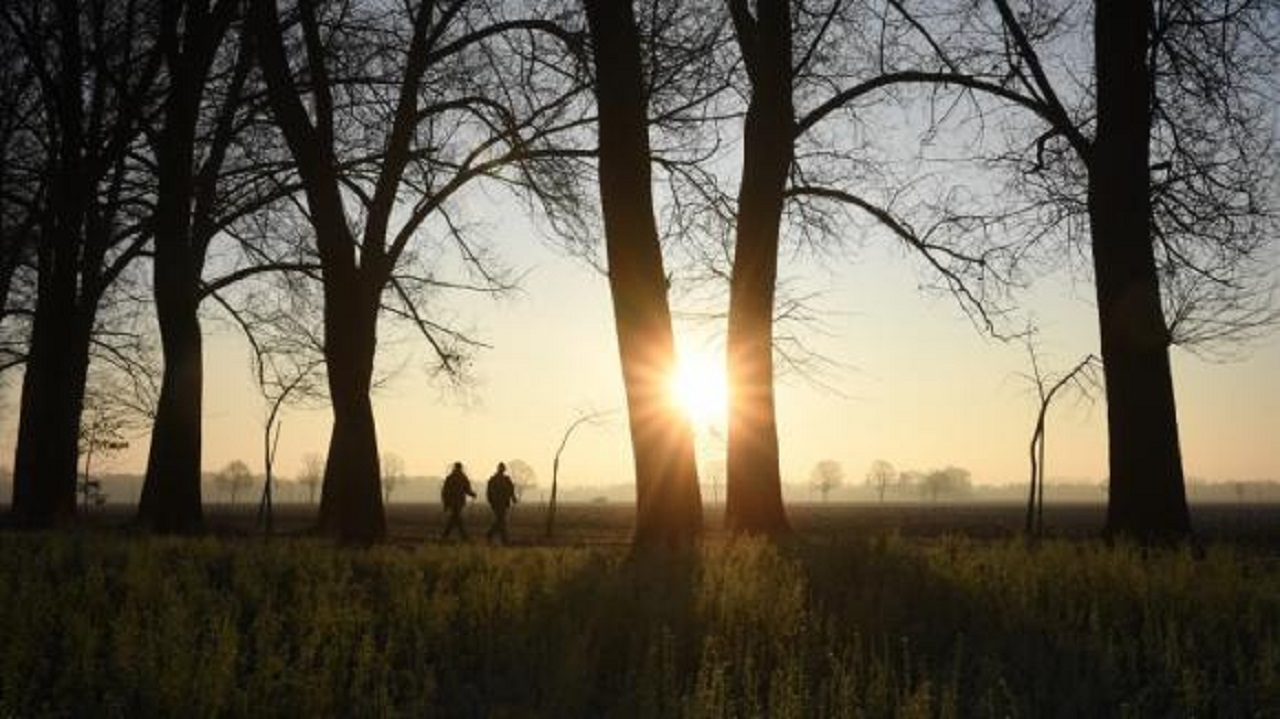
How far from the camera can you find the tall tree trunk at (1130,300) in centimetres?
1330

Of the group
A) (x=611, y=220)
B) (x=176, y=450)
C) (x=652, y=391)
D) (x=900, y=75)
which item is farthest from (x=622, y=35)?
(x=176, y=450)

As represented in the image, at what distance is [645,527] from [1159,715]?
6.20 m

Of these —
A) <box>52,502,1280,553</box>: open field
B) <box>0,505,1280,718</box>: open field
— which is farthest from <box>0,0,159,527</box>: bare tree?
<box>0,505,1280,718</box>: open field

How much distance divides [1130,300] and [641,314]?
5.89 meters

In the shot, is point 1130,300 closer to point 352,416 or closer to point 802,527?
point 352,416

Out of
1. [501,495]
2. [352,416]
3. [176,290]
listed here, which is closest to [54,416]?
[176,290]

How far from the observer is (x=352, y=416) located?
1588cm

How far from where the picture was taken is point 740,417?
621 inches

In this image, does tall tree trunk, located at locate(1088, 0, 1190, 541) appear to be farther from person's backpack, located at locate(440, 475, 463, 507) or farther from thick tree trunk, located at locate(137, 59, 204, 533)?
person's backpack, located at locate(440, 475, 463, 507)

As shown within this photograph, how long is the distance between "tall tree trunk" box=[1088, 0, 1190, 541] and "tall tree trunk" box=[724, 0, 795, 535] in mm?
3998

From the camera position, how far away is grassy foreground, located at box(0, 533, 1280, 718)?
16.5 feet

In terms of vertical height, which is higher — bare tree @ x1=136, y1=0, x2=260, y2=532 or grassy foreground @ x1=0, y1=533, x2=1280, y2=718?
bare tree @ x1=136, y1=0, x2=260, y2=532

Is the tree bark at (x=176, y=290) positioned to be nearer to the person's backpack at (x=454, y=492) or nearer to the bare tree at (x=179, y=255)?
the bare tree at (x=179, y=255)

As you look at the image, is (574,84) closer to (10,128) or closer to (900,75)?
(900,75)
